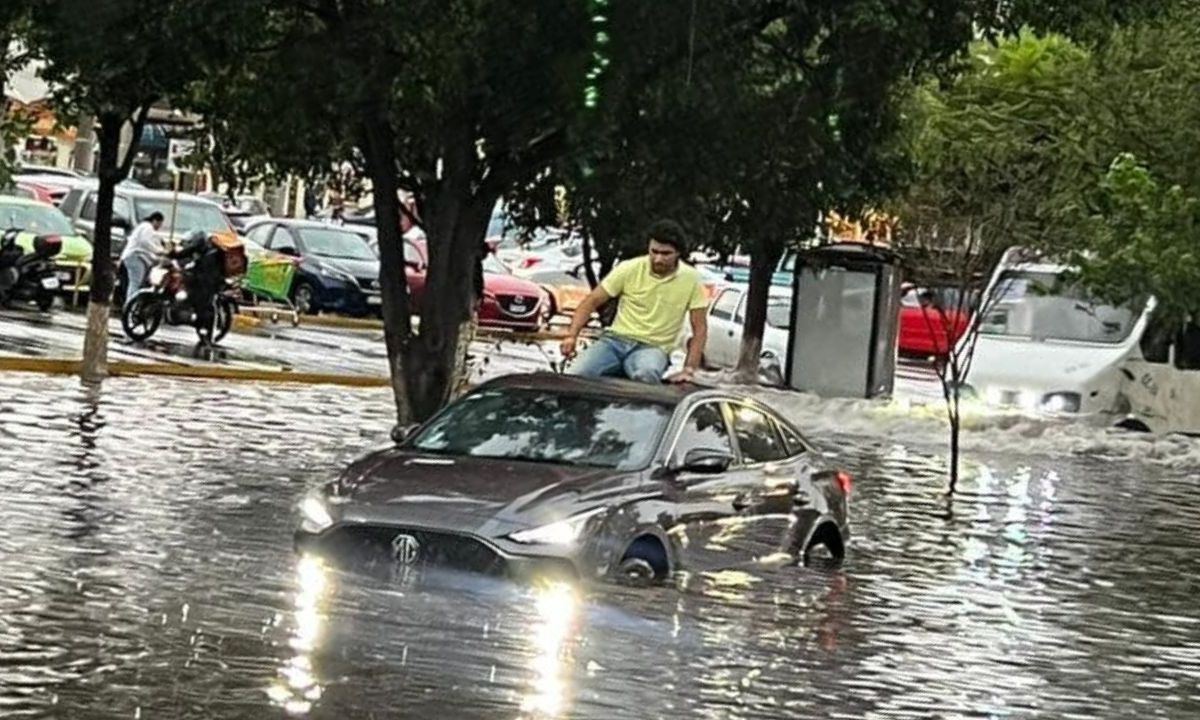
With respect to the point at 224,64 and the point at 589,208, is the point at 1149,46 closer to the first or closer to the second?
the point at 589,208

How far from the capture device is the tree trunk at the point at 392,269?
21.4m

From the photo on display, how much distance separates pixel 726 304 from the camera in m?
41.6

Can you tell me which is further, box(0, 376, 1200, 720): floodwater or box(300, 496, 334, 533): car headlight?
box(300, 496, 334, 533): car headlight

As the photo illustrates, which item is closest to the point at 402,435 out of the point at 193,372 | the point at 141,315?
the point at 193,372

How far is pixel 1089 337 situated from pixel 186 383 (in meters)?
11.2

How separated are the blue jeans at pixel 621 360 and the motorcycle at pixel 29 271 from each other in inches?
772

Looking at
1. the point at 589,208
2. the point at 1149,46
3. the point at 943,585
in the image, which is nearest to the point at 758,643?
the point at 943,585

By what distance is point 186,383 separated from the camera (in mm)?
27219

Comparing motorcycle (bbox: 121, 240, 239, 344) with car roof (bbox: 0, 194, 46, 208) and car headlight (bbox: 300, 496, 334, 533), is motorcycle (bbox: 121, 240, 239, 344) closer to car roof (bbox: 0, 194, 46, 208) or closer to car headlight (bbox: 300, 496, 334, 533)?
car roof (bbox: 0, 194, 46, 208)

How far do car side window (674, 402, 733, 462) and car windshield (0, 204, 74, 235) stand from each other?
2386cm

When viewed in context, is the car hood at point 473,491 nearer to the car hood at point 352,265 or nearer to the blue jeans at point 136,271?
the blue jeans at point 136,271

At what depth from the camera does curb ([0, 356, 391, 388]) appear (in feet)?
86.8

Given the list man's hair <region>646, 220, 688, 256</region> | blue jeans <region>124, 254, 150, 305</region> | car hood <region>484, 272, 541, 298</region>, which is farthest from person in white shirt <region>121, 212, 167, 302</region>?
man's hair <region>646, 220, 688, 256</region>

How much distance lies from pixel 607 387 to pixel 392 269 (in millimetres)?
8073
